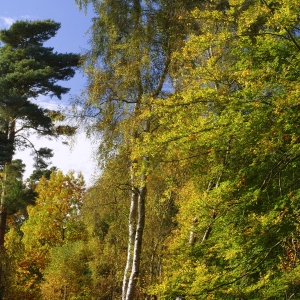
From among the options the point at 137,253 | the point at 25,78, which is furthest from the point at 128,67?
the point at 25,78

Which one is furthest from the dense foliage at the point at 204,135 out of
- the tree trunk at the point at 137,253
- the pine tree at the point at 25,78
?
the pine tree at the point at 25,78

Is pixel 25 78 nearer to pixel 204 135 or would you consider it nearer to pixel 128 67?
pixel 128 67

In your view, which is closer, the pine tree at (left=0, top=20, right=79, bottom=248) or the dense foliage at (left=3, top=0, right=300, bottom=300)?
the dense foliage at (left=3, top=0, right=300, bottom=300)

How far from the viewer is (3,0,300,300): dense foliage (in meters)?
4.45

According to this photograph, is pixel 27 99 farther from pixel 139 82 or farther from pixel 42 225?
pixel 42 225

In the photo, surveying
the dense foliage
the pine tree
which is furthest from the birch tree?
the pine tree

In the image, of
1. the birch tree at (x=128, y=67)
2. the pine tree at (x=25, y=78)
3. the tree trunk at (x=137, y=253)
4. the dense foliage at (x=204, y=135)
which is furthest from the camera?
the pine tree at (x=25, y=78)

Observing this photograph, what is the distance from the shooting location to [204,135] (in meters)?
4.66

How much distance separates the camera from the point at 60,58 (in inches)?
559

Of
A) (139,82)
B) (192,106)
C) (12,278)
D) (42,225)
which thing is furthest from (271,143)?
(42,225)

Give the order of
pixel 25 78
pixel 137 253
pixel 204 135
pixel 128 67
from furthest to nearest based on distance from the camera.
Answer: pixel 25 78, pixel 128 67, pixel 137 253, pixel 204 135

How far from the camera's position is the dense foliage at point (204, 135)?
445 cm

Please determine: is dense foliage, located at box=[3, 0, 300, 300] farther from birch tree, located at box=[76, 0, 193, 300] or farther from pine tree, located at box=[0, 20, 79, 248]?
pine tree, located at box=[0, 20, 79, 248]

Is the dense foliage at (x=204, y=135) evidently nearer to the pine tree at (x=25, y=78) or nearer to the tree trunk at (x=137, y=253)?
the tree trunk at (x=137, y=253)
